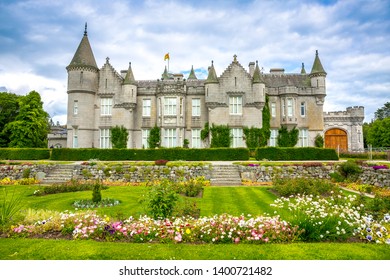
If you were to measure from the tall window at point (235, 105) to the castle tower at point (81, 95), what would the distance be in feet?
59.3

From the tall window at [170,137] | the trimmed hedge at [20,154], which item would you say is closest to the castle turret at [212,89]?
the tall window at [170,137]

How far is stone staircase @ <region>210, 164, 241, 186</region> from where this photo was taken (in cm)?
1853

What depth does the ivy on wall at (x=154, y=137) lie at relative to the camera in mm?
32719

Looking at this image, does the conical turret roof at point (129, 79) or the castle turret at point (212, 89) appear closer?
the castle turret at point (212, 89)

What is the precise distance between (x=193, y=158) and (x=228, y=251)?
61.1 feet

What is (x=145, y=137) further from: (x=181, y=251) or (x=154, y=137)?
(x=181, y=251)

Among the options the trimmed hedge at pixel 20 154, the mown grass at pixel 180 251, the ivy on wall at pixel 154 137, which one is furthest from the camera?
the ivy on wall at pixel 154 137

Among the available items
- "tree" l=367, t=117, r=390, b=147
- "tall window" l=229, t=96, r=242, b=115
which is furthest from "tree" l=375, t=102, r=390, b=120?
"tall window" l=229, t=96, r=242, b=115

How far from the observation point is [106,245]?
621 centimetres

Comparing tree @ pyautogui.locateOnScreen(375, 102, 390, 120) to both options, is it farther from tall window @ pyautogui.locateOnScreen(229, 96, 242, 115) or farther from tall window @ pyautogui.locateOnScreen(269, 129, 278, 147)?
tall window @ pyautogui.locateOnScreen(229, 96, 242, 115)

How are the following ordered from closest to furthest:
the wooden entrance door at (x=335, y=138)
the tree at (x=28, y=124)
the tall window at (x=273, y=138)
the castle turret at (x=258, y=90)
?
the castle turret at (x=258, y=90)
the tall window at (x=273, y=138)
the tree at (x=28, y=124)
the wooden entrance door at (x=335, y=138)

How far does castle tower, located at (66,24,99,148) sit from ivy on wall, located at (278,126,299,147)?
83.1ft

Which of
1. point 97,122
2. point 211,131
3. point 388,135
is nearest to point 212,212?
point 211,131

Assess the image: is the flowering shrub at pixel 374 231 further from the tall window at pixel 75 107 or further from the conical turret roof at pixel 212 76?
the tall window at pixel 75 107
